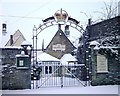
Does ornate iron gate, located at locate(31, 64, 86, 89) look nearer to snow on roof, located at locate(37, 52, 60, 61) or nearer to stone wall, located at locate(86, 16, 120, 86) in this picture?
stone wall, located at locate(86, 16, 120, 86)

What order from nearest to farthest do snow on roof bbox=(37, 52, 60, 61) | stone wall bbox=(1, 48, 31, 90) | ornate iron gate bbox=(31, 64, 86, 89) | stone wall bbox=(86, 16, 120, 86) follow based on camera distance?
stone wall bbox=(1, 48, 31, 90)
stone wall bbox=(86, 16, 120, 86)
ornate iron gate bbox=(31, 64, 86, 89)
snow on roof bbox=(37, 52, 60, 61)

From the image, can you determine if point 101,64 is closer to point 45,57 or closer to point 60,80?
point 60,80

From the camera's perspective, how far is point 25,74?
42.3 feet

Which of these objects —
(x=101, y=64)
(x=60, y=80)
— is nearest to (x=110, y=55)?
(x=101, y=64)

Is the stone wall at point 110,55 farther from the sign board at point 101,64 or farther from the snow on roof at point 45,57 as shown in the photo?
the snow on roof at point 45,57

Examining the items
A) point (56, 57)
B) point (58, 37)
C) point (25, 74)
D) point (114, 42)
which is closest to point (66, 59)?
point (56, 57)

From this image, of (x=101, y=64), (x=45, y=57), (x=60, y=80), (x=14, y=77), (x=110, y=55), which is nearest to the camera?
(x=14, y=77)

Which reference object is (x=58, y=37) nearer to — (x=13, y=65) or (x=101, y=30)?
(x=101, y=30)

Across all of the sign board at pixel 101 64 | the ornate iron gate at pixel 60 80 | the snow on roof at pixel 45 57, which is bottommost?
the ornate iron gate at pixel 60 80

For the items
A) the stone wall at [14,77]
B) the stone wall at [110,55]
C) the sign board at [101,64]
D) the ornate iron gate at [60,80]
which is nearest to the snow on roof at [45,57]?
the ornate iron gate at [60,80]

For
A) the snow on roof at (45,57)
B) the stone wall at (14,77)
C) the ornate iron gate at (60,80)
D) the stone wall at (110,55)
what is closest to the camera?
the stone wall at (14,77)

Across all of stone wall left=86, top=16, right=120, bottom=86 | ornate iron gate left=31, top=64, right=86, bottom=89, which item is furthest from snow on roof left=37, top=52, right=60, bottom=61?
stone wall left=86, top=16, right=120, bottom=86

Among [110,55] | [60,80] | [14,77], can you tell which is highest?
[110,55]

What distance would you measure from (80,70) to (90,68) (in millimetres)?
2633
